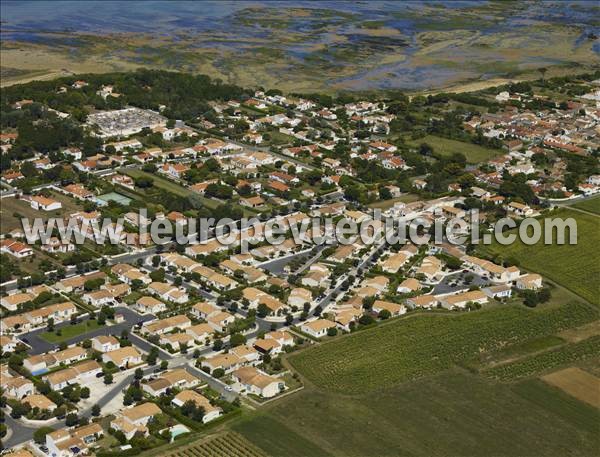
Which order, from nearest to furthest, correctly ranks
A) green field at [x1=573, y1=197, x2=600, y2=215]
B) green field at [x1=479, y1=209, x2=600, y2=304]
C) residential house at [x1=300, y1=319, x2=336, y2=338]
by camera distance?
residential house at [x1=300, y1=319, x2=336, y2=338] < green field at [x1=479, y1=209, x2=600, y2=304] < green field at [x1=573, y1=197, x2=600, y2=215]

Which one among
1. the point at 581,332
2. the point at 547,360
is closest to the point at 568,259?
the point at 581,332

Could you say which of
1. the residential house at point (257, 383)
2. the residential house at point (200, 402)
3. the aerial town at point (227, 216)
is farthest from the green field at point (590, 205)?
the residential house at point (200, 402)

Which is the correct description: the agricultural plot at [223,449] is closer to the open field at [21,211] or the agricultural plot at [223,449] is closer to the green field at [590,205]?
the open field at [21,211]

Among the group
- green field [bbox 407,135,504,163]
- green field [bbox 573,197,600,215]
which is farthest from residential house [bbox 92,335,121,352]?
green field [bbox 407,135,504,163]

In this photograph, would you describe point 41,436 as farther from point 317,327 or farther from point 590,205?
point 590,205

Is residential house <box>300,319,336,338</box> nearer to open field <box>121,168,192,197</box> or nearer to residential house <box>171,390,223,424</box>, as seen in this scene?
residential house <box>171,390,223,424</box>
